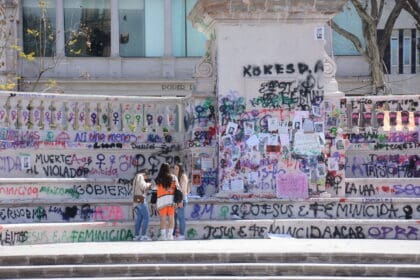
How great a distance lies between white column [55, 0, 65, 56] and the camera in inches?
1857

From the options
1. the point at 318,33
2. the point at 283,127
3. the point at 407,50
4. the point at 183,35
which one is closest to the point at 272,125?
the point at 283,127

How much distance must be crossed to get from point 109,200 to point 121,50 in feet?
107

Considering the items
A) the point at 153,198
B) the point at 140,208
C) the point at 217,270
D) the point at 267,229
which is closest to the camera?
the point at 217,270

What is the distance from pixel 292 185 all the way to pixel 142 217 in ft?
9.90

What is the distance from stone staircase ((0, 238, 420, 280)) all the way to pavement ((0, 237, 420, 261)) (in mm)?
15

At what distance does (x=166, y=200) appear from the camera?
16656mm

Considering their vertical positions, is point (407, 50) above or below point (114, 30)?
below

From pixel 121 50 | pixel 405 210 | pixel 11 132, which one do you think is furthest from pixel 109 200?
pixel 121 50

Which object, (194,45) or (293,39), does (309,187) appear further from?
(194,45)

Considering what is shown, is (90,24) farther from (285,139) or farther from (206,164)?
(285,139)

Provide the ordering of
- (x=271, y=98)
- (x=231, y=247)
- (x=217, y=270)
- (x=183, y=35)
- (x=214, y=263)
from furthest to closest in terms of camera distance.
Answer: (x=183, y=35)
(x=271, y=98)
(x=231, y=247)
(x=214, y=263)
(x=217, y=270)

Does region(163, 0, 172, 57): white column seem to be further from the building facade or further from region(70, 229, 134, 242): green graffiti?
region(70, 229, 134, 242): green graffiti

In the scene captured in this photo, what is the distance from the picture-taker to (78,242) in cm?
1650

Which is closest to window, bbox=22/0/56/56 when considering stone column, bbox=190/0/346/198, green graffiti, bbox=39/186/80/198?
green graffiti, bbox=39/186/80/198
